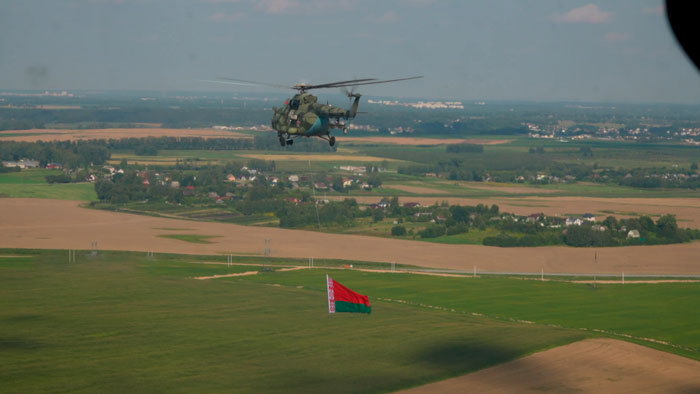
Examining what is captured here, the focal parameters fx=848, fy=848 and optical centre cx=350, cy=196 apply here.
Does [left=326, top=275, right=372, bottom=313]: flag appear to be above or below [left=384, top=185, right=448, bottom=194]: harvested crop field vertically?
below

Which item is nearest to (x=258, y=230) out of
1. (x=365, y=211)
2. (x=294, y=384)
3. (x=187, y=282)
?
(x=365, y=211)

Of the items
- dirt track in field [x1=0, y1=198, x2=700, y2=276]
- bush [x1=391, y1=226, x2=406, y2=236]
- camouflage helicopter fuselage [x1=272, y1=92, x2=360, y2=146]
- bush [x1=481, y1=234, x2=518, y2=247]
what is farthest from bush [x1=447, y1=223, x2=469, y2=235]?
camouflage helicopter fuselage [x1=272, y1=92, x2=360, y2=146]

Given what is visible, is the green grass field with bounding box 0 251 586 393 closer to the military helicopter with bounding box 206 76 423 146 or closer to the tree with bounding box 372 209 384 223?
the military helicopter with bounding box 206 76 423 146

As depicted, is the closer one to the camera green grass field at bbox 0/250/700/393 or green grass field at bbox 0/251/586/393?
green grass field at bbox 0/251/586/393

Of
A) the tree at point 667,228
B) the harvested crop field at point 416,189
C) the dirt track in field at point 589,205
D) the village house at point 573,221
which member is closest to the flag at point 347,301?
the village house at point 573,221

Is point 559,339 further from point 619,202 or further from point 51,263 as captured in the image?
point 619,202

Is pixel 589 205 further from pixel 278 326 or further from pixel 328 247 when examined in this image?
pixel 278 326

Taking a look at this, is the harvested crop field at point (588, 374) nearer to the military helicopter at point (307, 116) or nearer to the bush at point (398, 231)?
the military helicopter at point (307, 116)
